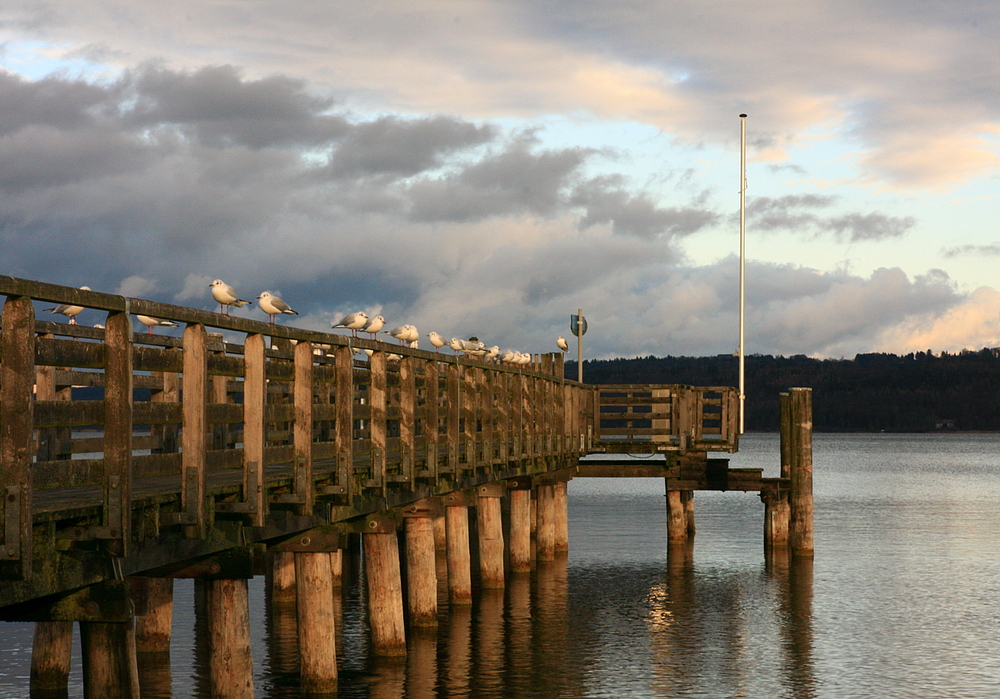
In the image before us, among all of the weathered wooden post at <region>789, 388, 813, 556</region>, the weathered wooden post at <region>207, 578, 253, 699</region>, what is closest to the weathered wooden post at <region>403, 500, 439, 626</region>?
the weathered wooden post at <region>207, 578, 253, 699</region>

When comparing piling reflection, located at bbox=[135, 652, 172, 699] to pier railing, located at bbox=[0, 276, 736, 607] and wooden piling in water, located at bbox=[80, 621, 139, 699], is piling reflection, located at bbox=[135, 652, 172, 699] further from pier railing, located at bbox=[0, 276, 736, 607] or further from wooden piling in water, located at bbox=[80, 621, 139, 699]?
wooden piling in water, located at bbox=[80, 621, 139, 699]

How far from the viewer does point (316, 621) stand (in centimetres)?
1492

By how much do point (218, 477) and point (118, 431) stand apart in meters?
3.68

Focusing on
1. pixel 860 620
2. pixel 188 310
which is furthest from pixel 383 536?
pixel 860 620

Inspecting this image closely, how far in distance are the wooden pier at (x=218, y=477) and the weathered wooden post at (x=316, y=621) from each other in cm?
3

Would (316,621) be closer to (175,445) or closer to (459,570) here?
(175,445)

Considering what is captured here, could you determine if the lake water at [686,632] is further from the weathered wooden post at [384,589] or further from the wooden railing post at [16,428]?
the wooden railing post at [16,428]

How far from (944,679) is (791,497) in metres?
13.2

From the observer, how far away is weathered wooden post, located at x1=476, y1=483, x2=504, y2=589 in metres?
24.6

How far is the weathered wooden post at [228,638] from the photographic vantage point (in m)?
11.9

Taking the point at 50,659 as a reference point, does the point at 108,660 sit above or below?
above

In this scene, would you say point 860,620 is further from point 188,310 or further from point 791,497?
point 188,310

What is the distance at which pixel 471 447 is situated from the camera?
19.7 metres

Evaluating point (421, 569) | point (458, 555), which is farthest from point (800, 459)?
point (421, 569)
